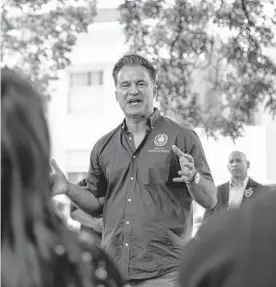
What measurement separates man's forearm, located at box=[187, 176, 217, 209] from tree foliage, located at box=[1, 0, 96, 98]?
19.2 ft

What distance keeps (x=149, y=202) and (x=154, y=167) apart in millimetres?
190

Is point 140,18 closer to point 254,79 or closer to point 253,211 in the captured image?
point 254,79

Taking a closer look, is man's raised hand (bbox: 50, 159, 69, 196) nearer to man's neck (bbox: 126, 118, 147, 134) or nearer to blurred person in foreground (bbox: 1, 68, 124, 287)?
man's neck (bbox: 126, 118, 147, 134)

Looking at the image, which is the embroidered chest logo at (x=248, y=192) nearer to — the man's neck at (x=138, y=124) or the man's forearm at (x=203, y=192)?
the man's neck at (x=138, y=124)

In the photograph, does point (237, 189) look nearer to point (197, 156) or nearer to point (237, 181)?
point (237, 181)

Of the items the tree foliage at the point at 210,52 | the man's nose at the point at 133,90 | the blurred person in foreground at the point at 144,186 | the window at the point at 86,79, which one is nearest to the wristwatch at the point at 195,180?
the blurred person in foreground at the point at 144,186

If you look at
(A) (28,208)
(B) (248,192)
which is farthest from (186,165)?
(B) (248,192)

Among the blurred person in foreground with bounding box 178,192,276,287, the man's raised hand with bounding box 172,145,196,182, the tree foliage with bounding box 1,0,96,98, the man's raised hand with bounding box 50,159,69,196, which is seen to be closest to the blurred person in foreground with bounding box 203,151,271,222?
the tree foliage with bounding box 1,0,96,98

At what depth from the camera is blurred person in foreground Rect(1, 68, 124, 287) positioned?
50.0 inches

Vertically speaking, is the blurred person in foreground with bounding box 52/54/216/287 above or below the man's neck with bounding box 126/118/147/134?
below

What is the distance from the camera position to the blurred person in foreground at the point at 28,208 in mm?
1271

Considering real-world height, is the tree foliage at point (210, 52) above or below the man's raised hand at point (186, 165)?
above

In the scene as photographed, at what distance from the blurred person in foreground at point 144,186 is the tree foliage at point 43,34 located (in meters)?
5.37

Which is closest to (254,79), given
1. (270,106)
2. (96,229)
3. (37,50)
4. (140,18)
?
(270,106)
